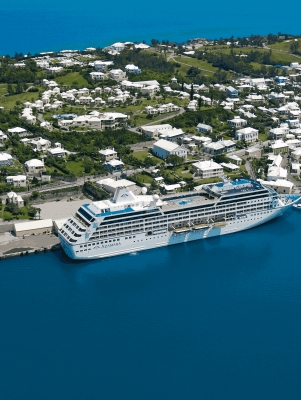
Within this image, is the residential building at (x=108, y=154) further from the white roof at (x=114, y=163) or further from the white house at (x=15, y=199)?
the white house at (x=15, y=199)

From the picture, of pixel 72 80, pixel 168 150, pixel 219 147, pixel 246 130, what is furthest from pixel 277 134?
pixel 72 80

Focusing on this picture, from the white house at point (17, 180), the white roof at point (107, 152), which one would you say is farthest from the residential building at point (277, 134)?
the white house at point (17, 180)

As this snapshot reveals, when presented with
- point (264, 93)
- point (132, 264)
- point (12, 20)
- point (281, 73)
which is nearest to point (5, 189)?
point (132, 264)

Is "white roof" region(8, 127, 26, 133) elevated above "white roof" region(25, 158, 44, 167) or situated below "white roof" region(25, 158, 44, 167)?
above

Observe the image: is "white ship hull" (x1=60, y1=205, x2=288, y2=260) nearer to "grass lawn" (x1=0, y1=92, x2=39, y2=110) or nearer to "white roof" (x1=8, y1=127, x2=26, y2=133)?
"white roof" (x1=8, y1=127, x2=26, y2=133)

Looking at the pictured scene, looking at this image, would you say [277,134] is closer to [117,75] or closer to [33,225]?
[117,75]

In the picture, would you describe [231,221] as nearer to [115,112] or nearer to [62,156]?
[62,156]

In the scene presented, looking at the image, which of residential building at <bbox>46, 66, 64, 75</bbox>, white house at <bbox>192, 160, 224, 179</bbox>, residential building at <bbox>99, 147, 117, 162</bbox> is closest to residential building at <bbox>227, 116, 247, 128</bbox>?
Answer: white house at <bbox>192, 160, 224, 179</bbox>
